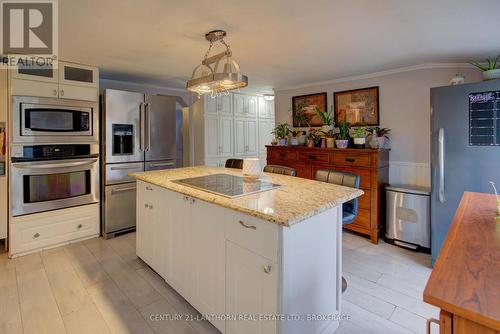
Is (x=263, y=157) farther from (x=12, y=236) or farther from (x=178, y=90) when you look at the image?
(x=12, y=236)

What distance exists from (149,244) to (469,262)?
7.82 ft

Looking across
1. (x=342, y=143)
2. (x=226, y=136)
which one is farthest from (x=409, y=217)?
(x=226, y=136)

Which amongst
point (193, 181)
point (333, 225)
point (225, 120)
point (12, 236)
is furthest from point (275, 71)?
point (12, 236)

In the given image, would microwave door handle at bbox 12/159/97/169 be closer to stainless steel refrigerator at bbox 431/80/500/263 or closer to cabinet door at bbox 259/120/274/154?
cabinet door at bbox 259/120/274/154

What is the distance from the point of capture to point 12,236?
283 cm

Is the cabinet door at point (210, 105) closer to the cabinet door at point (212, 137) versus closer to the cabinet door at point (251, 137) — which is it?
the cabinet door at point (212, 137)

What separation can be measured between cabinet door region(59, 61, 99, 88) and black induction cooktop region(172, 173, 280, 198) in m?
2.04

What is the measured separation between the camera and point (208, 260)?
178 cm

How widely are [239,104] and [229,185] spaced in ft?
10.7

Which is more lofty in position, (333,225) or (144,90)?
(144,90)

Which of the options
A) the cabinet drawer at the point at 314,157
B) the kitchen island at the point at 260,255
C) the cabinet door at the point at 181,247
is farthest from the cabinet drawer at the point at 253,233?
the cabinet drawer at the point at 314,157

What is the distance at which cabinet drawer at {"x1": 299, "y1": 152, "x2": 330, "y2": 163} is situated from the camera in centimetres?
371

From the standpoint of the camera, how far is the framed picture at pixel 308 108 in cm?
429

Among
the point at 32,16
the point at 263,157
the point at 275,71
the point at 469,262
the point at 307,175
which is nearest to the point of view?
the point at 469,262
